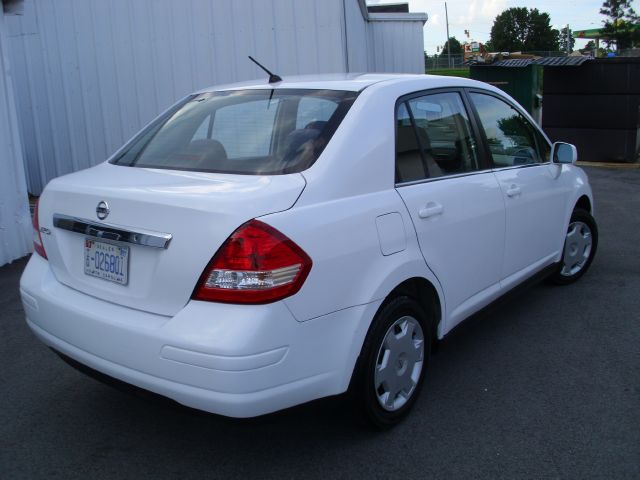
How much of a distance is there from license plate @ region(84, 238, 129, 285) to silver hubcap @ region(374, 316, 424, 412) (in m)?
1.18

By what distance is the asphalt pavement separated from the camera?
294 cm

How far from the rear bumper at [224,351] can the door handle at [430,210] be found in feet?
1.96

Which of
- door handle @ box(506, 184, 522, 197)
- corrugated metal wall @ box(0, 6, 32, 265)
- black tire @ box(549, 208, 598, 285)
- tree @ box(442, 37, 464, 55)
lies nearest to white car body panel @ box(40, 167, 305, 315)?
door handle @ box(506, 184, 522, 197)

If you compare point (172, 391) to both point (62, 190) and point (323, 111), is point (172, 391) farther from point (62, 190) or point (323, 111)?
point (323, 111)

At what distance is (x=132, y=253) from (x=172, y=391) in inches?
23.0

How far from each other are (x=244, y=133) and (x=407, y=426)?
1656 mm

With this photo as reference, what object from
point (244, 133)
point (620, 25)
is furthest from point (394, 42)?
point (620, 25)

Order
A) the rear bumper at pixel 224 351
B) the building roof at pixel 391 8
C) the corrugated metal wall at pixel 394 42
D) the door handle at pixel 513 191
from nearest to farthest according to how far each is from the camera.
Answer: the rear bumper at pixel 224 351 < the door handle at pixel 513 191 < the corrugated metal wall at pixel 394 42 < the building roof at pixel 391 8

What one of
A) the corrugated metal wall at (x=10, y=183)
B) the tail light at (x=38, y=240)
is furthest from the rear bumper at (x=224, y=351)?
the corrugated metal wall at (x=10, y=183)

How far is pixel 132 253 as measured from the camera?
2705 mm

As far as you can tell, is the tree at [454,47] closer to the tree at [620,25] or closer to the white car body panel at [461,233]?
the tree at [620,25]

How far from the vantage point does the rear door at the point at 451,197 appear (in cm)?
326

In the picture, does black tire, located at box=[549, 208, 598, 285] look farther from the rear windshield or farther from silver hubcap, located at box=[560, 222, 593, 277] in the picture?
the rear windshield

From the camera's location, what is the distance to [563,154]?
469 centimetres
